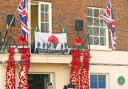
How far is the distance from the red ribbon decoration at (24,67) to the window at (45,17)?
1.91 metres

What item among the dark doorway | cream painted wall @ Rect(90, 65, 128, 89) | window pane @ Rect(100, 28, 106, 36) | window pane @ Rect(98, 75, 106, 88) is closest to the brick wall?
window pane @ Rect(100, 28, 106, 36)

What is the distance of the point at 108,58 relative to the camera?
24.6 m

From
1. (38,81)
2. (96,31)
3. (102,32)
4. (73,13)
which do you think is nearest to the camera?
(38,81)

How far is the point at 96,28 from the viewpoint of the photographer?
24.7 meters

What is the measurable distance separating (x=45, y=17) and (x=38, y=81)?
2644 millimetres

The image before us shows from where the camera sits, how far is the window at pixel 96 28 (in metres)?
24.5

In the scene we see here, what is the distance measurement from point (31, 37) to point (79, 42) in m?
1.90

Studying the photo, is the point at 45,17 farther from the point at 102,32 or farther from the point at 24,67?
the point at 102,32

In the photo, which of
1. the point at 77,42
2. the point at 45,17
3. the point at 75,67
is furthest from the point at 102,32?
the point at 45,17

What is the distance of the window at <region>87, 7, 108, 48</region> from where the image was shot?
80.4ft

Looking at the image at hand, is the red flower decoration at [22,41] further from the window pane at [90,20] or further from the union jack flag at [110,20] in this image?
the window pane at [90,20]

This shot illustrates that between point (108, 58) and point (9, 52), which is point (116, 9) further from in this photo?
point (9, 52)

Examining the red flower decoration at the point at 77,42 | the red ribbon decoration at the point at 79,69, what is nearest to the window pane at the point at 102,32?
the red flower decoration at the point at 77,42

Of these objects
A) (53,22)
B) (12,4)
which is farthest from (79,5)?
(12,4)
